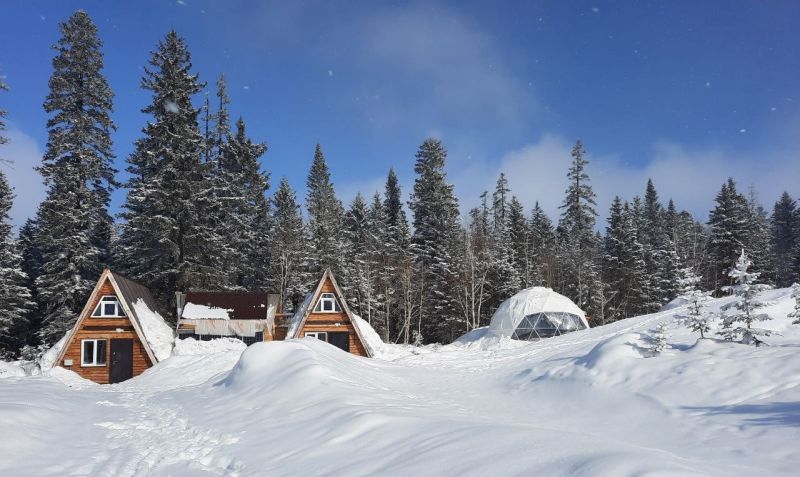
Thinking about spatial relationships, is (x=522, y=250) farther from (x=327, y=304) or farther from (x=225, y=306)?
(x=225, y=306)

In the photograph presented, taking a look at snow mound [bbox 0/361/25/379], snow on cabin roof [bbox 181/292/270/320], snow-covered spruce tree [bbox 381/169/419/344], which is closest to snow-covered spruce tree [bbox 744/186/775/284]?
snow-covered spruce tree [bbox 381/169/419/344]

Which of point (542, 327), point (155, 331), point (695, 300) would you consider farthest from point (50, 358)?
point (542, 327)

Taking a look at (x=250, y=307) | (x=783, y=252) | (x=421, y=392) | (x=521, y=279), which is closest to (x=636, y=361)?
(x=421, y=392)

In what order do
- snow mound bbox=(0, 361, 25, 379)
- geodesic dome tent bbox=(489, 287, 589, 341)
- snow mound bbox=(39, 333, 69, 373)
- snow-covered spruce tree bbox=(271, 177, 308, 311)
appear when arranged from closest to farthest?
1. snow mound bbox=(0, 361, 25, 379)
2. snow mound bbox=(39, 333, 69, 373)
3. geodesic dome tent bbox=(489, 287, 589, 341)
4. snow-covered spruce tree bbox=(271, 177, 308, 311)

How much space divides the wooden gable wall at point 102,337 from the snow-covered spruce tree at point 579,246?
3711cm

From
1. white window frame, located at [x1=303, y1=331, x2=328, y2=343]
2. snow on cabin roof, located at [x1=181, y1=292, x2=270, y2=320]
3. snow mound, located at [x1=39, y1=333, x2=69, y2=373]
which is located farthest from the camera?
white window frame, located at [x1=303, y1=331, x2=328, y2=343]

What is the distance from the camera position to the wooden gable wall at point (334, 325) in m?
31.3

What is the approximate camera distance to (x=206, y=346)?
28859 millimetres

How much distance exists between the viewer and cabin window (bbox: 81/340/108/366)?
88.6ft

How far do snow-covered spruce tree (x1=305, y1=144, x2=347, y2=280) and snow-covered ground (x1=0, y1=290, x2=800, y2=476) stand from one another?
21830 millimetres

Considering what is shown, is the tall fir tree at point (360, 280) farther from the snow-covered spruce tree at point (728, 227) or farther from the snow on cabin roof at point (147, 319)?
the snow-covered spruce tree at point (728, 227)

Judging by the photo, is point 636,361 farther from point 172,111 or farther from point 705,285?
point 705,285

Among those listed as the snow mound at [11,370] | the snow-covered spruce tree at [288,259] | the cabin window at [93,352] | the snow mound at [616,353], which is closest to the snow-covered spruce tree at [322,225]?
the snow-covered spruce tree at [288,259]

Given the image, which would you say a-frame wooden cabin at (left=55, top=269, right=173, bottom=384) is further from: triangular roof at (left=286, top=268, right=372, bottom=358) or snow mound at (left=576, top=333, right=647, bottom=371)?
snow mound at (left=576, top=333, right=647, bottom=371)
